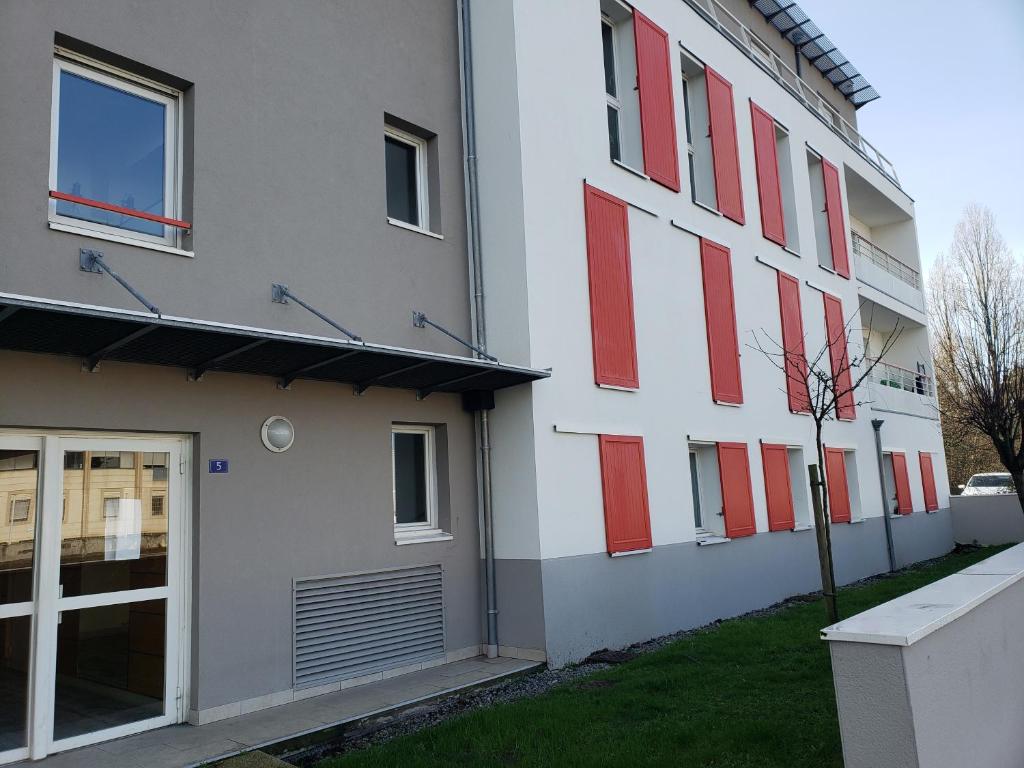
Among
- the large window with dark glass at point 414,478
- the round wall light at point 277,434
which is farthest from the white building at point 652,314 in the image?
the round wall light at point 277,434

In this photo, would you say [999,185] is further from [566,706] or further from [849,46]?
[849,46]

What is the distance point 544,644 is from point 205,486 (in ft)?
11.9

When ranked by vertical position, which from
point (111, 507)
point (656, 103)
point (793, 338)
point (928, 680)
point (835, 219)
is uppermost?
point (835, 219)

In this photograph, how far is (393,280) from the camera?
838 centimetres

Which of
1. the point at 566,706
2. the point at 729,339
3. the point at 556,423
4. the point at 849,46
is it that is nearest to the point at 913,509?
the point at 729,339

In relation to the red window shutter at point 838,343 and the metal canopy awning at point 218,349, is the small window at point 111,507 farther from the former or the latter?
the red window shutter at point 838,343

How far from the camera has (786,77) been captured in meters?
17.9

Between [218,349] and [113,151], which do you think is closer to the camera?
[218,349]

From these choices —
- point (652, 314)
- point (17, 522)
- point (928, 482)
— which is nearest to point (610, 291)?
point (652, 314)

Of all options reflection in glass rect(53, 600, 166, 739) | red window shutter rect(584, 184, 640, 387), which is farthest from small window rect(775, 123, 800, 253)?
reflection in glass rect(53, 600, 166, 739)

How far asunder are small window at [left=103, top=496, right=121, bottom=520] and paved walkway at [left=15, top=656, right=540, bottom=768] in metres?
1.59

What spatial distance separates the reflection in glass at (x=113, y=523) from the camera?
6031 mm

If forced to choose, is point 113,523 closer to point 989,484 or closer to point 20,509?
point 20,509

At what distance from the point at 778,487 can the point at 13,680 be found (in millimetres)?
10563
